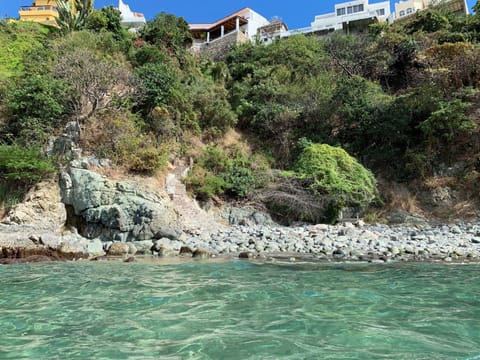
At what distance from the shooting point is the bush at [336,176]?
15.3 metres

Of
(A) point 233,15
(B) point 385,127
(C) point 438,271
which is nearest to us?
Result: (C) point 438,271

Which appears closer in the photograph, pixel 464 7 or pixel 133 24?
pixel 464 7

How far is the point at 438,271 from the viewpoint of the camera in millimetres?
7527

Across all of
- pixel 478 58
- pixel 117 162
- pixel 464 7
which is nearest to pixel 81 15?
pixel 117 162

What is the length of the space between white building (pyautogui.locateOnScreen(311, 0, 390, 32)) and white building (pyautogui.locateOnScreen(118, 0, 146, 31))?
19918 mm

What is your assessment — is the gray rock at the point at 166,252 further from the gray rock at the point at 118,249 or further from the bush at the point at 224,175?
the bush at the point at 224,175

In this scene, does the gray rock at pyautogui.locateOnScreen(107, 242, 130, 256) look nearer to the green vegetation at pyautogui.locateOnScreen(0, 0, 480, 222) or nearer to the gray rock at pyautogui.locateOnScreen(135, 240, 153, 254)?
the gray rock at pyautogui.locateOnScreen(135, 240, 153, 254)

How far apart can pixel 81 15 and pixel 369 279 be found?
2585cm

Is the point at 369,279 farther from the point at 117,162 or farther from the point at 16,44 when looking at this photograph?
the point at 16,44

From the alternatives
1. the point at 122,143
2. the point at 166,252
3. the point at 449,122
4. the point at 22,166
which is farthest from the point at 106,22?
the point at 449,122

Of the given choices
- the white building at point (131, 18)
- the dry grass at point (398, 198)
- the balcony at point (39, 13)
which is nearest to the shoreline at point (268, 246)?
the dry grass at point (398, 198)

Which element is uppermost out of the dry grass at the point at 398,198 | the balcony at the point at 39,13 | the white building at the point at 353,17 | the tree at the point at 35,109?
the balcony at the point at 39,13

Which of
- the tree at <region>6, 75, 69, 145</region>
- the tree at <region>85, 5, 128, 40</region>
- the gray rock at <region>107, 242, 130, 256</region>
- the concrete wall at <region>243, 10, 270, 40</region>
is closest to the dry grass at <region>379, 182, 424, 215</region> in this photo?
the gray rock at <region>107, 242, 130, 256</region>

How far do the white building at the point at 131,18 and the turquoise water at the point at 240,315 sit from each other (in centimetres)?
3814
